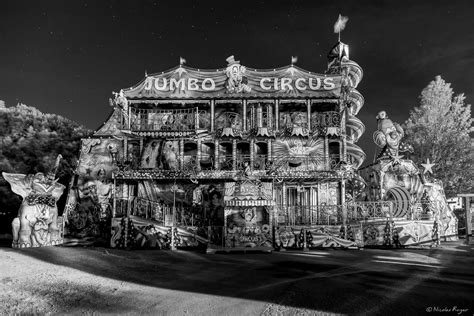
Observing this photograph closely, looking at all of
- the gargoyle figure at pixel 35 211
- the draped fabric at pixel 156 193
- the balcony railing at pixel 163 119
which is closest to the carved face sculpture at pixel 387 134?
the balcony railing at pixel 163 119

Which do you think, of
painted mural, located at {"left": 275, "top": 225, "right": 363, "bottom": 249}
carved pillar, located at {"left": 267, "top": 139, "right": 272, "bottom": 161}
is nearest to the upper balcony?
carved pillar, located at {"left": 267, "top": 139, "right": 272, "bottom": 161}

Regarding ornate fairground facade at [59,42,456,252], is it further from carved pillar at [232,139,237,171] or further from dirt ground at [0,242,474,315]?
dirt ground at [0,242,474,315]

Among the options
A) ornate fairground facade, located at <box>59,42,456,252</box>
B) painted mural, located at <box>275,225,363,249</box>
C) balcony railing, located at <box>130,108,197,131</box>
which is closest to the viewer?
painted mural, located at <box>275,225,363,249</box>

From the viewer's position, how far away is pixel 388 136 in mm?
27172

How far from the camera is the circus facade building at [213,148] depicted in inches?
995

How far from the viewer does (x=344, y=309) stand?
29.7ft

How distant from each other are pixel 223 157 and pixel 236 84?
18.4 feet

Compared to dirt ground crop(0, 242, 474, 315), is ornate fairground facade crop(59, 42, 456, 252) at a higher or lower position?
higher

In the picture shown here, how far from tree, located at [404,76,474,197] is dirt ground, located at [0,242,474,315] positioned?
66.8 feet

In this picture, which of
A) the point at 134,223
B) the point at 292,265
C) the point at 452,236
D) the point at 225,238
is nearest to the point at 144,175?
the point at 134,223

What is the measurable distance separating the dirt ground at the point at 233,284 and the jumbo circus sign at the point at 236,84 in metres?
13.2

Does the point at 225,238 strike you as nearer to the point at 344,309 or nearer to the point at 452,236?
the point at 344,309

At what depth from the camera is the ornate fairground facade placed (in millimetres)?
23984

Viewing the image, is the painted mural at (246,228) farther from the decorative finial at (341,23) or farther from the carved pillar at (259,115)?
the decorative finial at (341,23)
